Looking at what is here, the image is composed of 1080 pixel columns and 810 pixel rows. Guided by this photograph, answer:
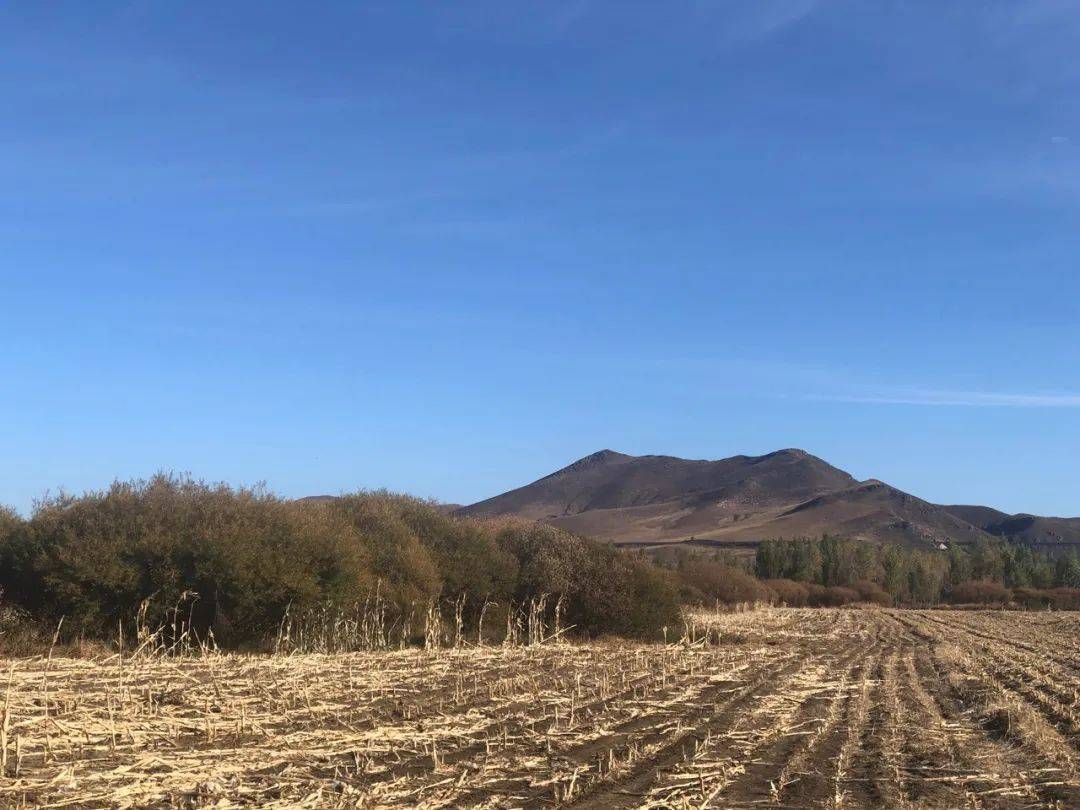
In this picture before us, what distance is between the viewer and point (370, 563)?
31656 millimetres

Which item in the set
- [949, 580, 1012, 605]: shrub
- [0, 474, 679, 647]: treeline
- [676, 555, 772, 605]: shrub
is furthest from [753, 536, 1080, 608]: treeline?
[0, 474, 679, 647]: treeline

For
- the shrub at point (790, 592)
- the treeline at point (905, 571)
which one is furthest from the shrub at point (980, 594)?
the shrub at point (790, 592)

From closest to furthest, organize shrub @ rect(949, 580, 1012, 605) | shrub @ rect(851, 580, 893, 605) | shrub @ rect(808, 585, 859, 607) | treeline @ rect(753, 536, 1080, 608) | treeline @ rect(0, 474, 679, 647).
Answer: treeline @ rect(0, 474, 679, 647) < shrub @ rect(808, 585, 859, 607) < shrub @ rect(851, 580, 893, 605) < shrub @ rect(949, 580, 1012, 605) < treeline @ rect(753, 536, 1080, 608)

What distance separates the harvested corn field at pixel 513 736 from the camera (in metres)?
9.73

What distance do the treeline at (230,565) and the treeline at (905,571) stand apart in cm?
8917

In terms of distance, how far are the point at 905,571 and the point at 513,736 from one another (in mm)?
127351

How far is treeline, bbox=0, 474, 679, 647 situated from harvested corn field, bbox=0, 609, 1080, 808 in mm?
4416

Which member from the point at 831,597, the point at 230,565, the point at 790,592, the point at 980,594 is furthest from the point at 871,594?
the point at 230,565

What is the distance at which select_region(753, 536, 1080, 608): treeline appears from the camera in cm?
12238

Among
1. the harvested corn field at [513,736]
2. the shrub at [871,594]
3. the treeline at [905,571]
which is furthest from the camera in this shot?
the treeline at [905,571]

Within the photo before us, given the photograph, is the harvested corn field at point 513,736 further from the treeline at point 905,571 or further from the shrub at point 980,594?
the treeline at point 905,571

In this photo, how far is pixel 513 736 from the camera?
42.5ft

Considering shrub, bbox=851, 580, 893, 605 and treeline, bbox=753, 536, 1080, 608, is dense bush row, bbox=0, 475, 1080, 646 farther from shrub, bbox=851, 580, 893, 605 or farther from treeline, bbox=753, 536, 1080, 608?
treeline, bbox=753, 536, 1080, 608

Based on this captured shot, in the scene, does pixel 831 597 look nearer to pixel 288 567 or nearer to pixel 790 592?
pixel 790 592
